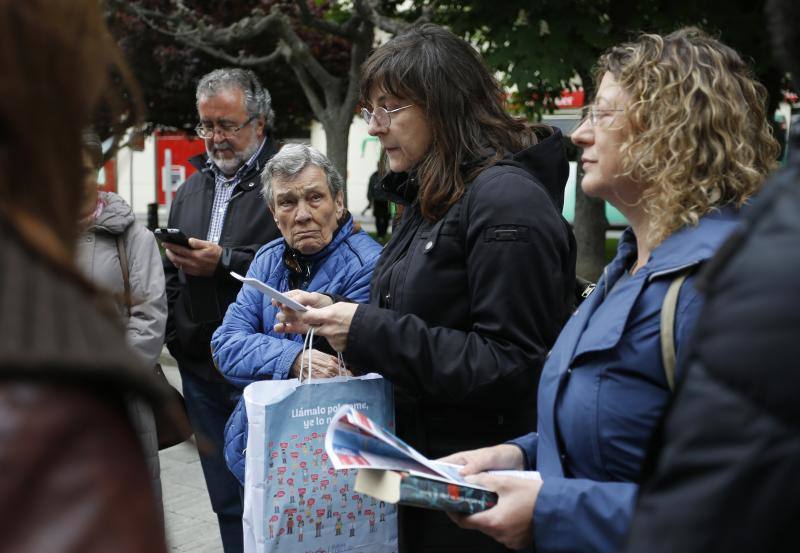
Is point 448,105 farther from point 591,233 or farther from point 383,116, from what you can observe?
point 591,233

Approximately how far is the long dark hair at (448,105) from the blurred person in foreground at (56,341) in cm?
188

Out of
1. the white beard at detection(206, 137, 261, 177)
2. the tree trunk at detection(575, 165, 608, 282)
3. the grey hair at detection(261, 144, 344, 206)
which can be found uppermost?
the grey hair at detection(261, 144, 344, 206)

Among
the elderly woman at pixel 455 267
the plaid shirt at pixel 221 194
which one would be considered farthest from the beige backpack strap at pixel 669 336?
the plaid shirt at pixel 221 194

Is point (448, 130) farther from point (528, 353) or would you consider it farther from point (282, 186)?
point (282, 186)

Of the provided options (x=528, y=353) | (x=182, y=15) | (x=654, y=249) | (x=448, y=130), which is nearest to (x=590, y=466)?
(x=654, y=249)

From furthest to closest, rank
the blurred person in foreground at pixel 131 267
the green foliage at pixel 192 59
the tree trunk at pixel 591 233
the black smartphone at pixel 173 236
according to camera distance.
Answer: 1. the green foliage at pixel 192 59
2. the tree trunk at pixel 591 233
3. the black smartphone at pixel 173 236
4. the blurred person in foreground at pixel 131 267

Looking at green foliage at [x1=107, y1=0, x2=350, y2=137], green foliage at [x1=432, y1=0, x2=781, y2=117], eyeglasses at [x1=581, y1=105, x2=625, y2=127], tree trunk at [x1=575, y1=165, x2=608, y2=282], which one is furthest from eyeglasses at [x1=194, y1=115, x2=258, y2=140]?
green foliage at [x1=107, y1=0, x2=350, y2=137]

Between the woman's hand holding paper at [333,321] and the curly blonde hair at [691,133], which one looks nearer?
the curly blonde hair at [691,133]

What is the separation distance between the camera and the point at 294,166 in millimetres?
3766

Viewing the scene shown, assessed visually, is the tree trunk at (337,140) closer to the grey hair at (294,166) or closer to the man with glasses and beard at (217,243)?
the man with glasses and beard at (217,243)

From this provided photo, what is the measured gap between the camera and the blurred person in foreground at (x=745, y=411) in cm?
98

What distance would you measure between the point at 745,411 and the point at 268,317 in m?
2.74

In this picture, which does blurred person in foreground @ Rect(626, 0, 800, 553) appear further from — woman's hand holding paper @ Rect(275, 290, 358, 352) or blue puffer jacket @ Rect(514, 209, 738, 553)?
woman's hand holding paper @ Rect(275, 290, 358, 352)

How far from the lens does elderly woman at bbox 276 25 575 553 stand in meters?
2.59
